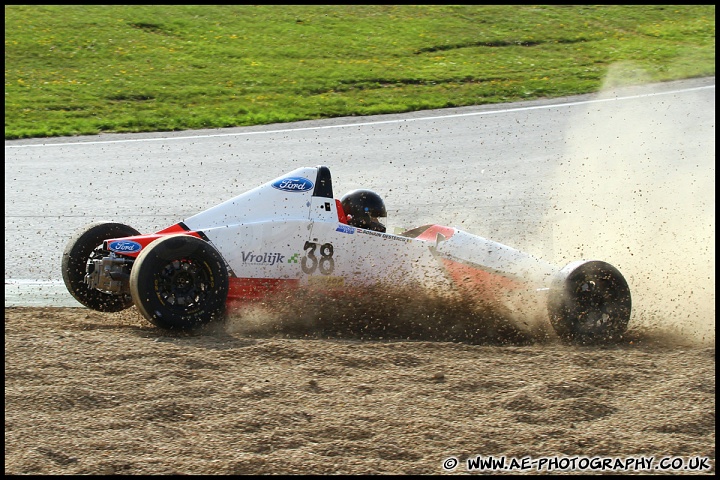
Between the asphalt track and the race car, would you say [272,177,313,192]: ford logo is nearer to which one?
the race car

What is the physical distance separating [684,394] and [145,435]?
336cm

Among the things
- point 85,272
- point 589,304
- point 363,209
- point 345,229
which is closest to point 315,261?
point 345,229

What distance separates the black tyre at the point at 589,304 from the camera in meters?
7.90

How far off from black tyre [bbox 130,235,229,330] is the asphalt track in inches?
93.2

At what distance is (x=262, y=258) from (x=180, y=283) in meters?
0.82

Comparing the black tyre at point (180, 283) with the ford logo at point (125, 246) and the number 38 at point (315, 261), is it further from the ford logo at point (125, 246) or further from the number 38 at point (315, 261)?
the number 38 at point (315, 261)

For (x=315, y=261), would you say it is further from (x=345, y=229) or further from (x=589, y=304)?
(x=589, y=304)

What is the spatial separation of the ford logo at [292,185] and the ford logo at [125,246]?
128 centimetres

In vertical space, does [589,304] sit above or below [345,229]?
below

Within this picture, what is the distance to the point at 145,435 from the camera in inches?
213

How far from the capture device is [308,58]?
2108 cm

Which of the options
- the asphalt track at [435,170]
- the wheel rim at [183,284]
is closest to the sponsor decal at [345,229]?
the wheel rim at [183,284]

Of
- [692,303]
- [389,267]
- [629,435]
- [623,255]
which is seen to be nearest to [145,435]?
[629,435]

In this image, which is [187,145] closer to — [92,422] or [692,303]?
[692,303]
